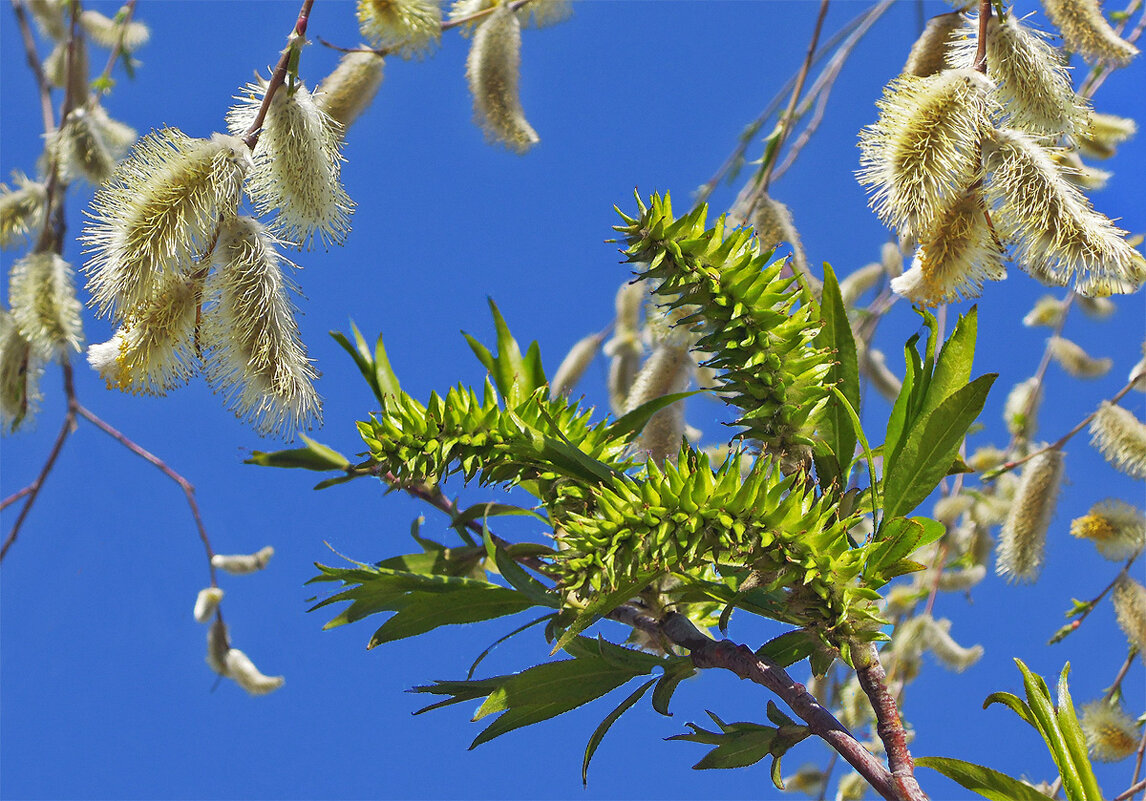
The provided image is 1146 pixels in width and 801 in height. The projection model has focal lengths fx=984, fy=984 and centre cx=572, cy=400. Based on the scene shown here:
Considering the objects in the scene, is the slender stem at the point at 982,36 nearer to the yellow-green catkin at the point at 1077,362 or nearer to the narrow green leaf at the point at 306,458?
the narrow green leaf at the point at 306,458

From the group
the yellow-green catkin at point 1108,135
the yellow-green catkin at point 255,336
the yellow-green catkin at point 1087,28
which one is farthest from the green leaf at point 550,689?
the yellow-green catkin at point 1108,135

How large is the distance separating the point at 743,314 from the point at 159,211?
54cm

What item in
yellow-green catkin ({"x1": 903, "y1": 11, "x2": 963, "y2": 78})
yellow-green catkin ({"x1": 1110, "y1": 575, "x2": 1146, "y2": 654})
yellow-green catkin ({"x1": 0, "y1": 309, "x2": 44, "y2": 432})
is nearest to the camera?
yellow-green catkin ({"x1": 903, "y1": 11, "x2": 963, "y2": 78})

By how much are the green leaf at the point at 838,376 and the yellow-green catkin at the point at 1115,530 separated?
127 centimetres

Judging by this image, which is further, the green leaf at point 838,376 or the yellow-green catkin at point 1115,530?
the yellow-green catkin at point 1115,530

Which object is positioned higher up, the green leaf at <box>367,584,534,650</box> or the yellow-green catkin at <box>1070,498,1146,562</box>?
the yellow-green catkin at <box>1070,498,1146,562</box>

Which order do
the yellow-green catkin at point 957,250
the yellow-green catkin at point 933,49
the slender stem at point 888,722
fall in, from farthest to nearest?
the yellow-green catkin at point 933,49 < the yellow-green catkin at point 957,250 < the slender stem at point 888,722

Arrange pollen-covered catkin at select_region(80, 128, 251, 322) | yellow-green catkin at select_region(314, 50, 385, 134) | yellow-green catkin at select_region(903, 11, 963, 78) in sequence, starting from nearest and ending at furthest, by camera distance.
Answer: pollen-covered catkin at select_region(80, 128, 251, 322) → yellow-green catkin at select_region(903, 11, 963, 78) → yellow-green catkin at select_region(314, 50, 385, 134)

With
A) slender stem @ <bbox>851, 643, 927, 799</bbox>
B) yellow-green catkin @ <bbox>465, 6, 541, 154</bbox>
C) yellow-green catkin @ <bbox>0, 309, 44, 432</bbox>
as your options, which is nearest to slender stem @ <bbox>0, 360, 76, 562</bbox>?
yellow-green catkin @ <bbox>0, 309, 44, 432</bbox>

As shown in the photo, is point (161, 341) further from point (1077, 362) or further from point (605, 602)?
point (1077, 362)

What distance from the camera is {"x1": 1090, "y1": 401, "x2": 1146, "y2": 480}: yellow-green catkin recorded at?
162cm

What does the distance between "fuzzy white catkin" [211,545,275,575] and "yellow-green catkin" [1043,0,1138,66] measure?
154cm

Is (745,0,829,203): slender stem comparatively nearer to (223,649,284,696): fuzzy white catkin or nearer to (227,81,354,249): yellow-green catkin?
(227,81,354,249): yellow-green catkin

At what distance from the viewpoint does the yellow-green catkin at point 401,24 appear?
142 centimetres
